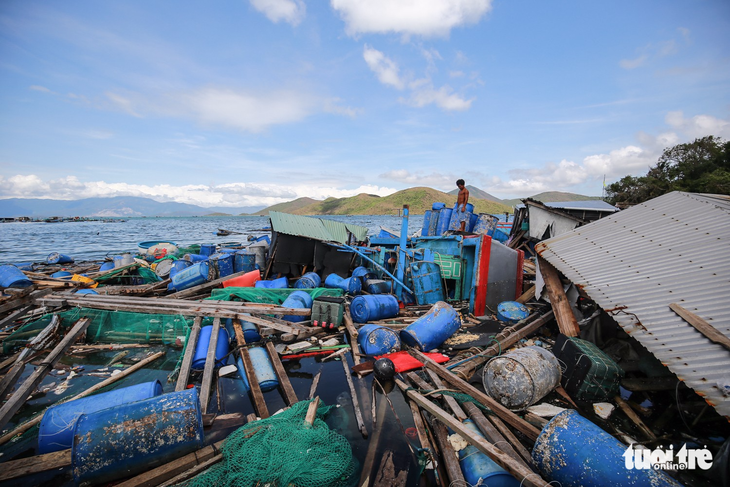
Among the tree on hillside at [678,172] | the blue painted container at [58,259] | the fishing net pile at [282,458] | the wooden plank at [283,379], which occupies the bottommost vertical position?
the blue painted container at [58,259]

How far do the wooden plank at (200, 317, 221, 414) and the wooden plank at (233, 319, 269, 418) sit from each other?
1.50ft

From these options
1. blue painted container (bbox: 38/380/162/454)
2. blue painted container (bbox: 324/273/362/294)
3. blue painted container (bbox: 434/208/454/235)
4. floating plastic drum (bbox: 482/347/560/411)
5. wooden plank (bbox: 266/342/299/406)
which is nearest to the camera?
blue painted container (bbox: 38/380/162/454)

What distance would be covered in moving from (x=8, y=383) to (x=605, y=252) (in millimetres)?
11015

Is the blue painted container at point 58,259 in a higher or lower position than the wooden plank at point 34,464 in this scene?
lower

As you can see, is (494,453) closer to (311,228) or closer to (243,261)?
(311,228)

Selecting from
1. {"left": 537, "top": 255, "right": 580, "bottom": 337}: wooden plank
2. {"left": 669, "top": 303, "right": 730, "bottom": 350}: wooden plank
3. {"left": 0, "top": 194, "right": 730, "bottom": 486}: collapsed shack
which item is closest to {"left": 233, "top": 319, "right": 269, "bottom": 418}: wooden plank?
{"left": 0, "top": 194, "right": 730, "bottom": 486}: collapsed shack

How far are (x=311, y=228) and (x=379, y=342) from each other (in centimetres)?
760

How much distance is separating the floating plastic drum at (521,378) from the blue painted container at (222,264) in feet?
36.2

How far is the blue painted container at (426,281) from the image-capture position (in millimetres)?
9812

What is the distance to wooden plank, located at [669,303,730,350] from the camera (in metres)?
3.36

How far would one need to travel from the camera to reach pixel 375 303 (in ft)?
Answer: 27.6

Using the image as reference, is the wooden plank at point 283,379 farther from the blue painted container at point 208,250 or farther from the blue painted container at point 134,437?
the blue painted container at point 208,250

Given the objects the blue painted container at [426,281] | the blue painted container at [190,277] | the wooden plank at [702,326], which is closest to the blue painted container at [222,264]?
the blue painted container at [190,277]

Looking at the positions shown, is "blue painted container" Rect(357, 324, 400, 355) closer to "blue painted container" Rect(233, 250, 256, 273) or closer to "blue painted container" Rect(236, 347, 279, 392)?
"blue painted container" Rect(236, 347, 279, 392)
